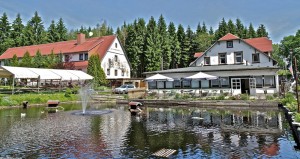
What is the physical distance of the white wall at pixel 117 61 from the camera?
51.2 m

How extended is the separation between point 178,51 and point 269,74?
36.1 metres

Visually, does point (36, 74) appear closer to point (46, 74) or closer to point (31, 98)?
point (46, 74)

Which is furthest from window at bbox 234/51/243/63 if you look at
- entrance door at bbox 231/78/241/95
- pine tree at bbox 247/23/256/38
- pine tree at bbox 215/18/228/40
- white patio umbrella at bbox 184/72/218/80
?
pine tree at bbox 247/23/256/38

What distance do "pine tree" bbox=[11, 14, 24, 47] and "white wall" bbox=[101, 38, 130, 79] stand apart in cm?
3306

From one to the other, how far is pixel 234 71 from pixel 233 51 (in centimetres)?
709

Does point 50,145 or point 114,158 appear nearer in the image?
point 114,158

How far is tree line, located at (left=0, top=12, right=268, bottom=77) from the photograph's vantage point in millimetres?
59562

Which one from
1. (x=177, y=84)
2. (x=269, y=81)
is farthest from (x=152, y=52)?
(x=269, y=81)

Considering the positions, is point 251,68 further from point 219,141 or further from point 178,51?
point 178,51

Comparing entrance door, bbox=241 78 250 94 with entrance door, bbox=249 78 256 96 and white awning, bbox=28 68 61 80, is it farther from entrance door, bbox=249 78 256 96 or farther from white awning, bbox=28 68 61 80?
white awning, bbox=28 68 61 80

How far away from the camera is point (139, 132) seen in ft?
44.7

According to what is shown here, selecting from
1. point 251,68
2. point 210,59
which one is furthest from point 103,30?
point 251,68

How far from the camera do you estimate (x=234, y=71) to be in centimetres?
3225

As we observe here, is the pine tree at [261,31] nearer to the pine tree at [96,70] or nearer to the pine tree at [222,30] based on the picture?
the pine tree at [222,30]
